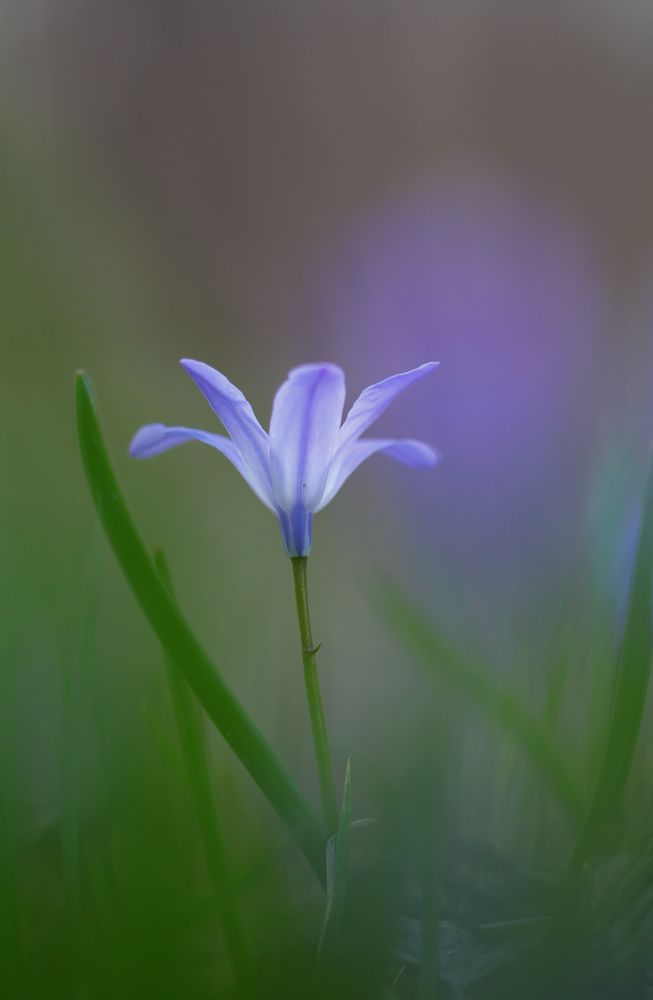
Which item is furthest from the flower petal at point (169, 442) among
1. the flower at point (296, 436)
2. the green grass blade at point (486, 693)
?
the green grass blade at point (486, 693)

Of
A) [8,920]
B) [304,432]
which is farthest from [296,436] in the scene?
[8,920]

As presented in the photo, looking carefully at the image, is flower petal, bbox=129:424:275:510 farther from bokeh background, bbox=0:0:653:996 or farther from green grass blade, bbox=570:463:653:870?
green grass blade, bbox=570:463:653:870

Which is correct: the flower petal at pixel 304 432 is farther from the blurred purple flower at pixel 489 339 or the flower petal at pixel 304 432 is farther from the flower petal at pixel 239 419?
the blurred purple flower at pixel 489 339

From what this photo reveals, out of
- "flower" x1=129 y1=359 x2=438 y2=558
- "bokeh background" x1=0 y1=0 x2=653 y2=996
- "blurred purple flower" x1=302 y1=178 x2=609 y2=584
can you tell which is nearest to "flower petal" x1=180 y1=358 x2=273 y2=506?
"flower" x1=129 y1=359 x2=438 y2=558

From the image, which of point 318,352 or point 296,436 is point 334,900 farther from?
point 318,352

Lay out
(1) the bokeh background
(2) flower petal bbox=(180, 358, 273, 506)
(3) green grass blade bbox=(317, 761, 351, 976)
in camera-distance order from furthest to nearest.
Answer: (1) the bokeh background, (2) flower petal bbox=(180, 358, 273, 506), (3) green grass blade bbox=(317, 761, 351, 976)

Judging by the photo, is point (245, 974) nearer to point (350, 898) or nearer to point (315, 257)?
point (350, 898)
